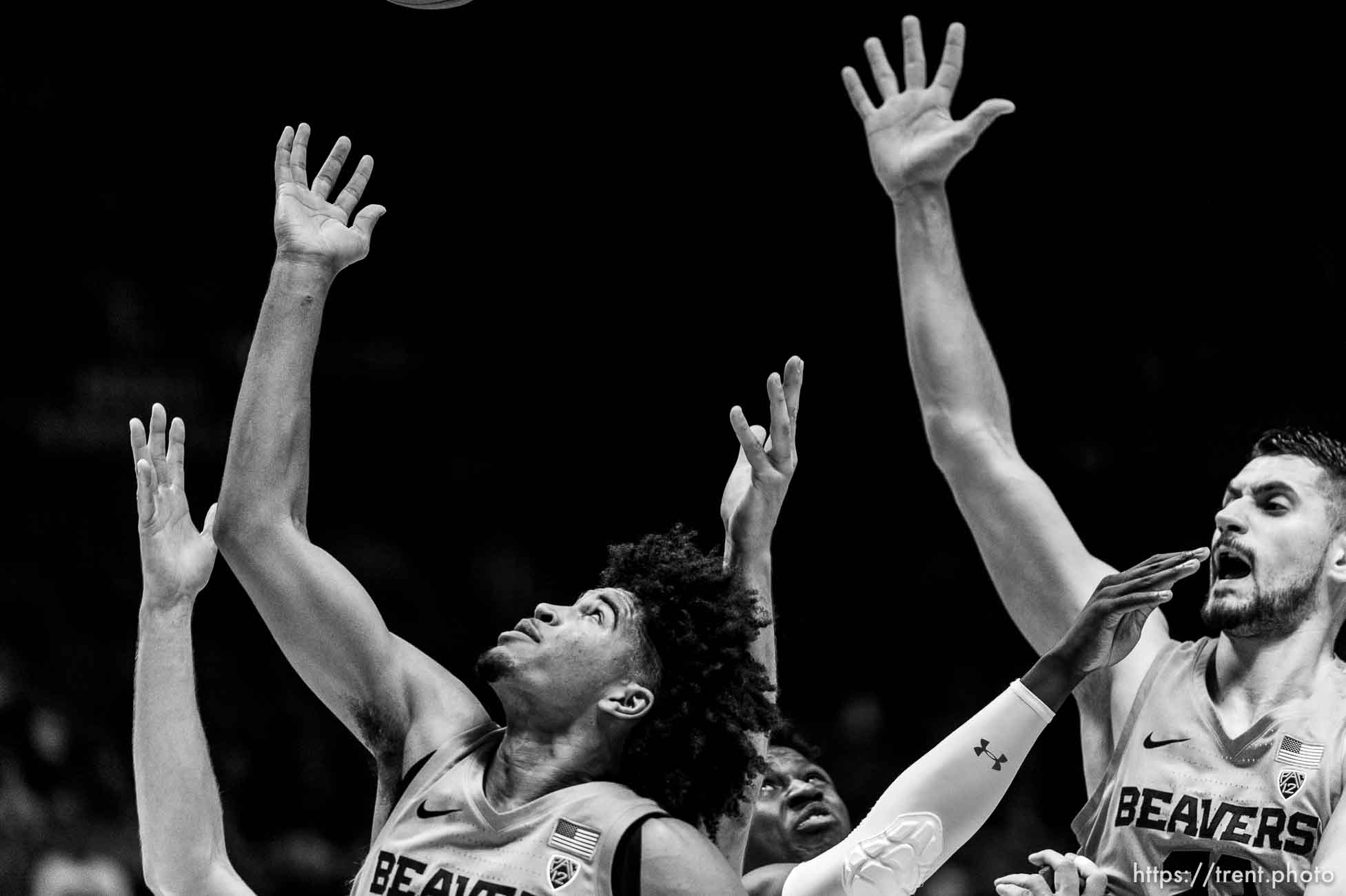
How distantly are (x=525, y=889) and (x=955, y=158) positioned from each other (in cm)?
218

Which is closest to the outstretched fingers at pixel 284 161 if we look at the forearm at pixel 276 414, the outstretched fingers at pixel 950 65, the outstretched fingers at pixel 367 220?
the outstretched fingers at pixel 367 220

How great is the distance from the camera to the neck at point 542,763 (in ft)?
10.8

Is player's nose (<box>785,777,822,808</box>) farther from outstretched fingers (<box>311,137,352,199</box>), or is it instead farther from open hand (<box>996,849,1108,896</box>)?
outstretched fingers (<box>311,137,352,199</box>)

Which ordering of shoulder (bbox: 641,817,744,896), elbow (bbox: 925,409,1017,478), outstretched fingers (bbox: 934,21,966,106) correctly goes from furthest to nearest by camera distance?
outstretched fingers (bbox: 934,21,966,106) → elbow (bbox: 925,409,1017,478) → shoulder (bbox: 641,817,744,896)

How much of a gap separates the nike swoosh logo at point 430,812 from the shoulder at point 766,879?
36.8 inches

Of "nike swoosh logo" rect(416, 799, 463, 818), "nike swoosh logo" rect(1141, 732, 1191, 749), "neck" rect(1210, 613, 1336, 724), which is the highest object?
"neck" rect(1210, 613, 1336, 724)

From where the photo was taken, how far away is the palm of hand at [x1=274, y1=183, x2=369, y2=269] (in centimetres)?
374

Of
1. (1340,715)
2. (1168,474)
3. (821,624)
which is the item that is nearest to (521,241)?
(821,624)

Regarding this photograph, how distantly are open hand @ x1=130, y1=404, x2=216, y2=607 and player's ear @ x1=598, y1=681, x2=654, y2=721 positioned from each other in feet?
2.87

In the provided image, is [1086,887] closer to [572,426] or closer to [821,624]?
[821,624]

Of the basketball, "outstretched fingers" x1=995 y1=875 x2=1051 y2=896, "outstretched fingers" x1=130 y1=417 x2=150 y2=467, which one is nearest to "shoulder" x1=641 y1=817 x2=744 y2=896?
"outstretched fingers" x1=995 y1=875 x2=1051 y2=896

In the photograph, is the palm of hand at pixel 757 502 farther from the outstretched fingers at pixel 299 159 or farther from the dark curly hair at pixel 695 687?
the outstretched fingers at pixel 299 159

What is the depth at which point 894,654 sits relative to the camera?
7816 mm

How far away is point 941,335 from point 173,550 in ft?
5.98
